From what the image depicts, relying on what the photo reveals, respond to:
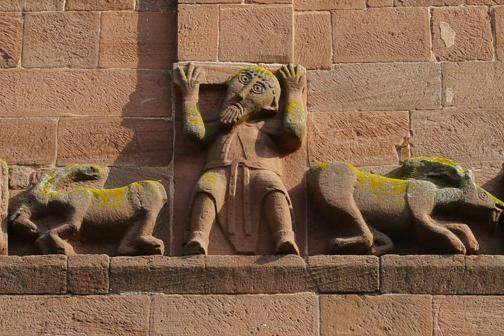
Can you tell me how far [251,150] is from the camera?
9.87 m

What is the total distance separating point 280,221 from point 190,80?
1213mm

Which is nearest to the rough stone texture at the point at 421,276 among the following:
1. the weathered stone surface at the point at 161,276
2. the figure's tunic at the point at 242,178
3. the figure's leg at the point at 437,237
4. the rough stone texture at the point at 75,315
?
the figure's leg at the point at 437,237

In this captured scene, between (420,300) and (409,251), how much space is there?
1.40ft

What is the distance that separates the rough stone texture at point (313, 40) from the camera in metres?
10.4

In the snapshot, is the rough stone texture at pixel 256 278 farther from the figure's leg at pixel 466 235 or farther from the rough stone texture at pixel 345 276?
the figure's leg at pixel 466 235

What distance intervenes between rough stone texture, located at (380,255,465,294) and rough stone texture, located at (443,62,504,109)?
1306mm

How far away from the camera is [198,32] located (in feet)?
33.9

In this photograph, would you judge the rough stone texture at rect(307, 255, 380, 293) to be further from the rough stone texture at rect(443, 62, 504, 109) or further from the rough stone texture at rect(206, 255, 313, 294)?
the rough stone texture at rect(443, 62, 504, 109)

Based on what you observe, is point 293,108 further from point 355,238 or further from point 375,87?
point 355,238

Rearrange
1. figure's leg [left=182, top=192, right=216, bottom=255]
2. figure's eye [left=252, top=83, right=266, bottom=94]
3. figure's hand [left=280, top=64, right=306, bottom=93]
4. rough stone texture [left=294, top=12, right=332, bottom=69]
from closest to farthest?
→ figure's leg [left=182, top=192, right=216, bottom=255]
figure's eye [left=252, top=83, right=266, bottom=94]
figure's hand [left=280, top=64, right=306, bottom=93]
rough stone texture [left=294, top=12, right=332, bottom=69]

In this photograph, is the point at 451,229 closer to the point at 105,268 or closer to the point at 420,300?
the point at 420,300

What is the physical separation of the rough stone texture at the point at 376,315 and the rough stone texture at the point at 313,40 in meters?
1.79

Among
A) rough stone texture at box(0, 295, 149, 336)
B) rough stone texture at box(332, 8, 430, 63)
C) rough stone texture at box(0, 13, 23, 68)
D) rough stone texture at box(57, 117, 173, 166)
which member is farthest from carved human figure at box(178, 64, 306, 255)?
rough stone texture at box(0, 13, 23, 68)

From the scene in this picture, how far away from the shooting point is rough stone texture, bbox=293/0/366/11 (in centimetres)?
1058
